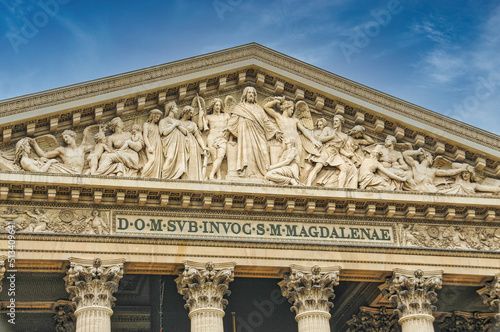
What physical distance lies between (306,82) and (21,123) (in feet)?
28.1

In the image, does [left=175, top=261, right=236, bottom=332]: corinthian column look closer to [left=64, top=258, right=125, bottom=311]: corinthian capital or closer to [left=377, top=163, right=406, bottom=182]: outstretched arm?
[left=64, top=258, right=125, bottom=311]: corinthian capital

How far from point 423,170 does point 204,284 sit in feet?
26.1

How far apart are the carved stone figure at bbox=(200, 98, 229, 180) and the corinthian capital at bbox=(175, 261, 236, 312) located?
281 centimetres

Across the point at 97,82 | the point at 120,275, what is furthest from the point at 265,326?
the point at 97,82

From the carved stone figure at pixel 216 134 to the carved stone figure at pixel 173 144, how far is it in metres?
0.80

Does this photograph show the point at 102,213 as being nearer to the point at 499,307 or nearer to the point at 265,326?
the point at 265,326

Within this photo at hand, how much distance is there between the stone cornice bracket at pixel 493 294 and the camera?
2761cm

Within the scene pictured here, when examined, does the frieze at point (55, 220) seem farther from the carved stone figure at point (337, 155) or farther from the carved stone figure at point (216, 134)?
the carved stone figure at point (337, 155)

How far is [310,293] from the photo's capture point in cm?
2628

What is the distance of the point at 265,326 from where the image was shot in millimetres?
31109

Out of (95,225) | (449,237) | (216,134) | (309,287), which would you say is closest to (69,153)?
(95,225)

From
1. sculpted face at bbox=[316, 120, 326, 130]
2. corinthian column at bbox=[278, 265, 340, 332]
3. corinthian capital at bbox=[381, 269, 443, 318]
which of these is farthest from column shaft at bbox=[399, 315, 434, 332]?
sculpted face at bbox=[316, 120, 326, 130]

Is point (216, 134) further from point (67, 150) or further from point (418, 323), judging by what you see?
point (418, 323)

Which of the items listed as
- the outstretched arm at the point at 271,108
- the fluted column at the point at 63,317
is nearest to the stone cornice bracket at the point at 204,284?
the fluted column at the point at 63,317
